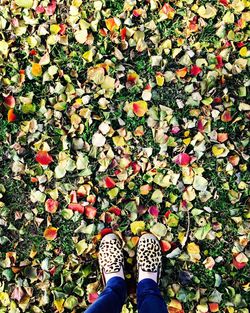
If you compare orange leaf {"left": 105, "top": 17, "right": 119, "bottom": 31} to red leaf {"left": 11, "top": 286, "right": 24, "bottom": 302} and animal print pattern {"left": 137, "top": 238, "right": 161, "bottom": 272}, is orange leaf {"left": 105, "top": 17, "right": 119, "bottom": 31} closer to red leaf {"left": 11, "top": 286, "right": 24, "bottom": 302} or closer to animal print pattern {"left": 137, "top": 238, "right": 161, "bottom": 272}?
animal print pattern {"left": 137, "top": 238, "right": 161, "bottom": 272}

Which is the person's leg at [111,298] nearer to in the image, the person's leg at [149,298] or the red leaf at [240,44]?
the person's leg at [149,298]

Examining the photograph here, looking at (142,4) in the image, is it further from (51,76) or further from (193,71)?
(51,76)

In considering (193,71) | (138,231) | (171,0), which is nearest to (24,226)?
(138,231)

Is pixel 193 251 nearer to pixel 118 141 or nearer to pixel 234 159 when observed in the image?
pixel 234 159

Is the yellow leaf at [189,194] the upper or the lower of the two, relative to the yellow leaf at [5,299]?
upper

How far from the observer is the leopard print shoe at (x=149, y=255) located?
3.04 metres

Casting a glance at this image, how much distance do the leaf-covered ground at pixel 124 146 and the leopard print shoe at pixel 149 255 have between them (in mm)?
66

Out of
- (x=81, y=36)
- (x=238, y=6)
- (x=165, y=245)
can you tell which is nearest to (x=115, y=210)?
(x=165, y=245)

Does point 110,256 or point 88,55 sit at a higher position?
point 88,55

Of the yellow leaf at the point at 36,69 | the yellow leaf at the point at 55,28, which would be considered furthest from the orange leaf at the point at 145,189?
the yellow leaf at the point at 55,28

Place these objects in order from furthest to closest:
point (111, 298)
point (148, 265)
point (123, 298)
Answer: point (148, 265) → point (123, 298) → point (111, 298)

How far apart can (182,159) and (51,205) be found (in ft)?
2.83

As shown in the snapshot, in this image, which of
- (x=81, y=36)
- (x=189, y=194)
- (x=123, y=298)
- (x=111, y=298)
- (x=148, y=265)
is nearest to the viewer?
(x=111, y=298)

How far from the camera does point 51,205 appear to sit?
3141mm
